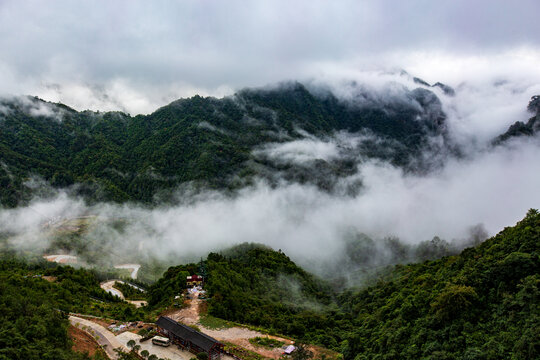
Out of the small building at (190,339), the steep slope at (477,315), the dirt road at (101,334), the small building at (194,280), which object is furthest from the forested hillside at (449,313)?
the dirt road at (101,334)

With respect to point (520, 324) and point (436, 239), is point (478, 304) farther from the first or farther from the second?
point (436, 239)

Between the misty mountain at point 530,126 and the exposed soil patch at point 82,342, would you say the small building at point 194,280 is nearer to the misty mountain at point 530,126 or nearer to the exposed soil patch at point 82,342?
the exposed soil patch at point 82,342

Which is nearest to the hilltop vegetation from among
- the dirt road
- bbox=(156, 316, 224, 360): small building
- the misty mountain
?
the dirt road

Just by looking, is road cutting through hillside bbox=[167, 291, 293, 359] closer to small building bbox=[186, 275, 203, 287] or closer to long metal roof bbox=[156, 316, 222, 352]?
long metal roof bbox=[156, 316, 222, 352]

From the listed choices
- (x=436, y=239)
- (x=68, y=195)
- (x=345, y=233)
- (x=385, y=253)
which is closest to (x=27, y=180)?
(x=68, y=195)

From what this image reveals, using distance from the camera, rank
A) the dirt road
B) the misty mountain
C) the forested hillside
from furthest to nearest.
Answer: the misty mountain < the dirt road < the forested hillside

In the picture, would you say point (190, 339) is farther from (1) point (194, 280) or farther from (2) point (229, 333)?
(1) point (194, 280)
